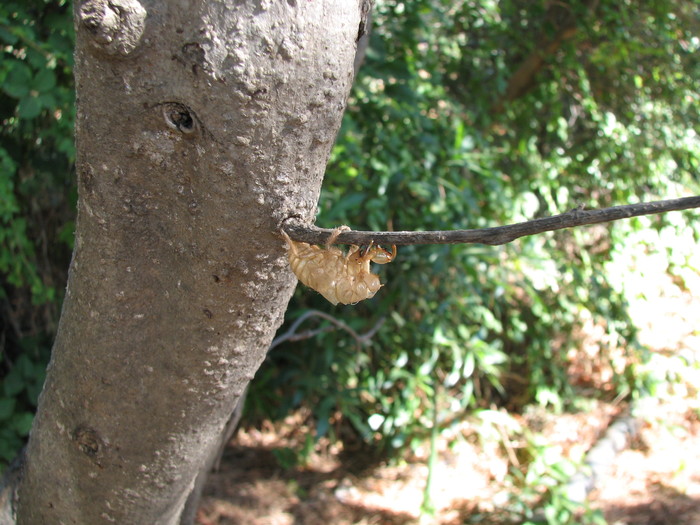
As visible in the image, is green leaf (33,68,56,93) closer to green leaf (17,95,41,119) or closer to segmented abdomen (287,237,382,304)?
green leaf (17,95,41,119)

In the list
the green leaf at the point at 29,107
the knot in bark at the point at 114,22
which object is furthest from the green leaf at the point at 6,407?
the knot in bark at the point at 114,22

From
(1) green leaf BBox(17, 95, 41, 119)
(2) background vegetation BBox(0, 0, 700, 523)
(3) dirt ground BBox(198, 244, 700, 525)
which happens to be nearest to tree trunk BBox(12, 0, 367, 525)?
(1) green leaf BBox(17, 95, 41, 119)

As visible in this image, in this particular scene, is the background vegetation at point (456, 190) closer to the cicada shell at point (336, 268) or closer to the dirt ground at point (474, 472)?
the dirt ground at point (474, 472)

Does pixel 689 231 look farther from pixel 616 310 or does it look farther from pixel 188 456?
pixel 188 456

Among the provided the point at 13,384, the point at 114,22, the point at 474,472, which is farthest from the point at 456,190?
the point at 114,22

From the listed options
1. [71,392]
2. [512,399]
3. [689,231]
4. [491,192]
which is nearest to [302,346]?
[491,192]

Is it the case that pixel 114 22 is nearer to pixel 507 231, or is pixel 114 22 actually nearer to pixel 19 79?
pixel 507 231
